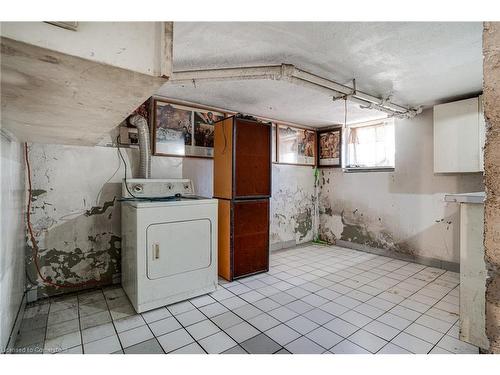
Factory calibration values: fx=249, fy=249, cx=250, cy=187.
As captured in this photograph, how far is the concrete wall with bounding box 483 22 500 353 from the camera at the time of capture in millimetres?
876

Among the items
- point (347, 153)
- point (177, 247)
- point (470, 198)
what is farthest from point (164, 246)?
point (347, 153)

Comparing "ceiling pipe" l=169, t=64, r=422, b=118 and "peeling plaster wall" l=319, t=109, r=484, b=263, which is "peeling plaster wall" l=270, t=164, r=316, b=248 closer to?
"peeling plaster wall" l=319, t=109, r=484, b=263

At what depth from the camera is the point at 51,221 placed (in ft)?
8.99

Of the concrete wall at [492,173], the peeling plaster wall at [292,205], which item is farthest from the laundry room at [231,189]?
the peeling plaster wall at [292,205]

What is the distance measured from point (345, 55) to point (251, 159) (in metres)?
1.65

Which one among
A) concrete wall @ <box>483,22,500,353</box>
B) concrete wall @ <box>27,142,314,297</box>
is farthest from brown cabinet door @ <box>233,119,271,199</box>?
concrete wall @ <box>483,22,500,353</box>

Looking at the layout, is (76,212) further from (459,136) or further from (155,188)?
(459,136)

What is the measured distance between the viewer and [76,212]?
9.45 feet

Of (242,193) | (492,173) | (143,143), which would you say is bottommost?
(242,193)

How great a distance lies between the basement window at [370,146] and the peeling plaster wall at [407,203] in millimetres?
172

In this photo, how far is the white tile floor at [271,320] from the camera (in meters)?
1.93

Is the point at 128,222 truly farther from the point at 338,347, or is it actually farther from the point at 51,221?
the point at 338,347

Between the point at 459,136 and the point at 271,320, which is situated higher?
the point at 459,136

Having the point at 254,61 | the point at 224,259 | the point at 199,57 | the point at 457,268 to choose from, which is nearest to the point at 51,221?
the point at 224,259
